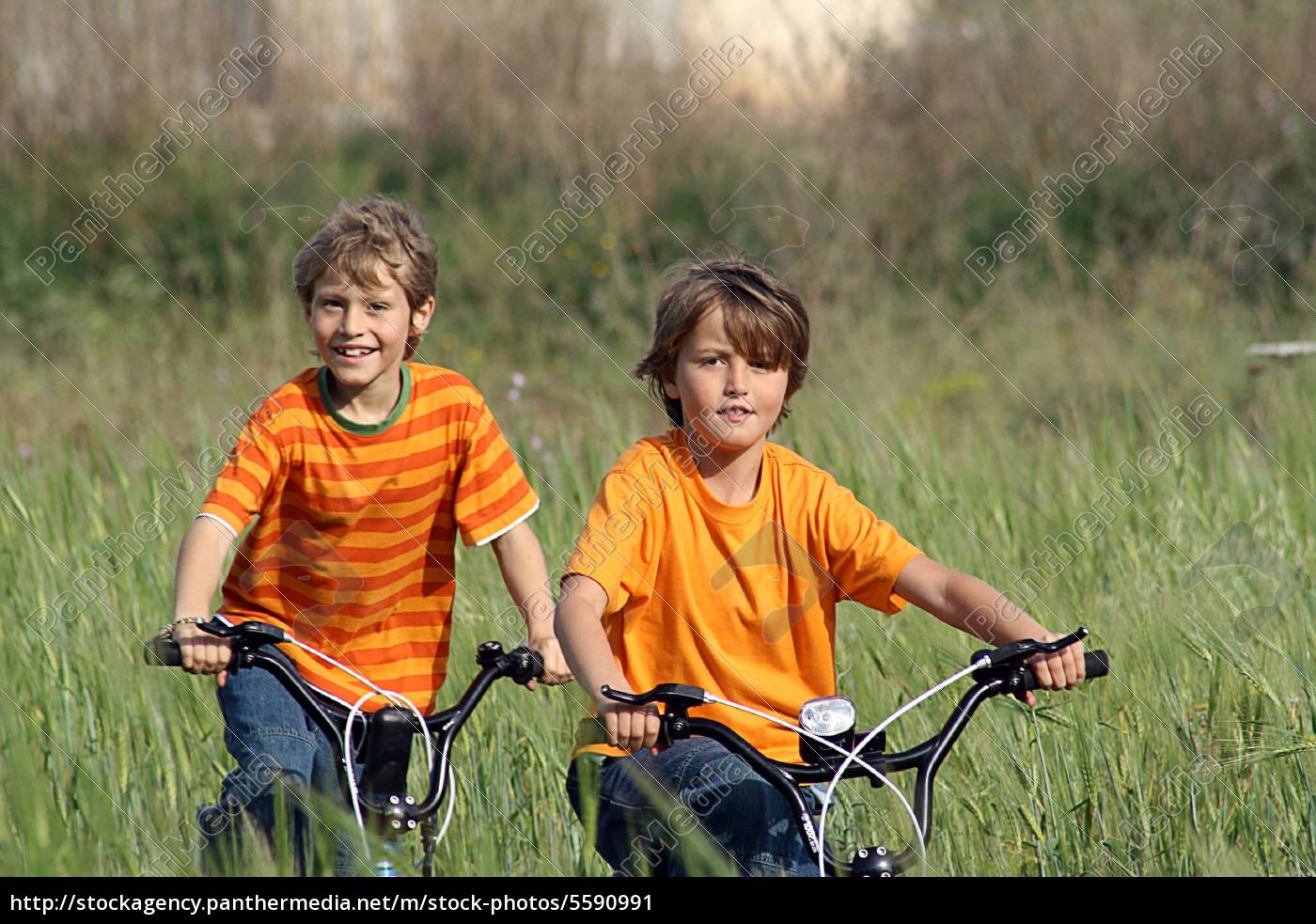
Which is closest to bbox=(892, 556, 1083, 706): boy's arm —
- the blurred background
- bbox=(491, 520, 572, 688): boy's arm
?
bbox=(491, 520, 572, 688): boy's arm

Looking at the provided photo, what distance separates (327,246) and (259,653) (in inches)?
33.7

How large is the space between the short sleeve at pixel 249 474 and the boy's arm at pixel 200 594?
45 millimetres

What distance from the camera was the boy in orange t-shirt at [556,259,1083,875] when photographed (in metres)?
2.40

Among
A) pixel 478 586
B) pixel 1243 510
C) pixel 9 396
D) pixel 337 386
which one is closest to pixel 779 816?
pixel 337 386

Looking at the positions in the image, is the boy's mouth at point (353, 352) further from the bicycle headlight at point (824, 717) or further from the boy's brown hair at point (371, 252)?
the bicycle headlight at point (824, 717)

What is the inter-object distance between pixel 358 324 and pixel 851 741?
4.05 feet

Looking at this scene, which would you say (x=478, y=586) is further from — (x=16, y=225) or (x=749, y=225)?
(x=16, y=225)

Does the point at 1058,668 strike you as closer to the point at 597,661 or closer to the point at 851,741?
the point at 851,741

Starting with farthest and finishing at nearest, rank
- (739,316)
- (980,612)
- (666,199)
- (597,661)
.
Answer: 1. (666,199)
2. (739,316)
3. (980,612)
4. (597,661)

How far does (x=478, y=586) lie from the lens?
4016 mm

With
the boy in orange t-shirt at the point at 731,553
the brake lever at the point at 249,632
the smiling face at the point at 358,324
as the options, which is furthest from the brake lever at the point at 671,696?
the smiling face at the point at 358,324

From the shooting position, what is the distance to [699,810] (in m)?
2.23

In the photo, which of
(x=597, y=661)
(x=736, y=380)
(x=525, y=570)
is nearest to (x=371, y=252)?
(x=525, y=570)

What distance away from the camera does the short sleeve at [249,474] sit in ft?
8.73
